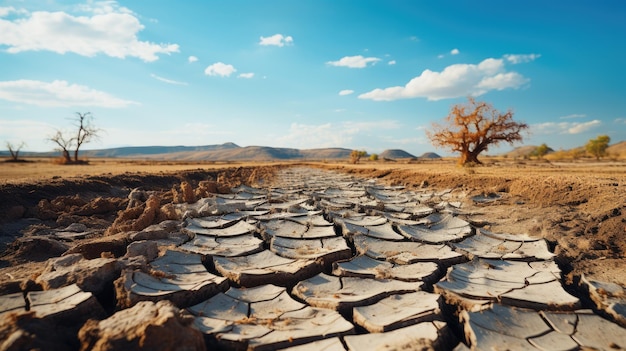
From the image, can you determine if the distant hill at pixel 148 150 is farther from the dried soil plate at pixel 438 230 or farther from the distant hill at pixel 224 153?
the dried soil plate at pixel 438 230

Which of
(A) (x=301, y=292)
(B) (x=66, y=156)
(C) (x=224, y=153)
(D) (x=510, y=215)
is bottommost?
(A) (x=301, y=292)

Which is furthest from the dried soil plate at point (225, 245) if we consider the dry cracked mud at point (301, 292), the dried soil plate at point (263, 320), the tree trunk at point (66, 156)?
the tree trunk at point (66, 156)

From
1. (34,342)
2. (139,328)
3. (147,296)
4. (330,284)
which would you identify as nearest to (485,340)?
(330,284)

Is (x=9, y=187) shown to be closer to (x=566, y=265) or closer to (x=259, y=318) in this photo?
(x=259, y=318)

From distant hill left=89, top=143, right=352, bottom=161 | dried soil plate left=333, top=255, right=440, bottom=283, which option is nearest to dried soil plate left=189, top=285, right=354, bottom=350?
dried soil plate left=333, top=255, right=440, bottom=283

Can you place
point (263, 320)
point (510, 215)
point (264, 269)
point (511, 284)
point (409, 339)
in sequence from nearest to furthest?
point (409, 339) → point (263, 320) → point (511, 284) → point (264, 269) → point (510, 215)

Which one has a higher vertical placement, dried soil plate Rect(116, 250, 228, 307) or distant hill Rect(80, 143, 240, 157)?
distant hill Rect(80, 143, 240, 157)

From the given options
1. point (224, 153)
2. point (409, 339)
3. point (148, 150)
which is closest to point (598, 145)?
point (409, 339)

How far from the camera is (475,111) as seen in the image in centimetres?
1161

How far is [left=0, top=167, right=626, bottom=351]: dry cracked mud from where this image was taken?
1418 mm

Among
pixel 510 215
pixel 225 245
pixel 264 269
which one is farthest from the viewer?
pixel 510 215

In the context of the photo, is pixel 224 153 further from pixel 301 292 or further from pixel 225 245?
pixel 301 292

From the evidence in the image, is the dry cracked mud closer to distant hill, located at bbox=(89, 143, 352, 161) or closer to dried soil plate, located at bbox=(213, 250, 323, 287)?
dried soil plate, located at bbox=(213, 250, 323, 287)

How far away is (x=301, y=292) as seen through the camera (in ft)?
6.66
